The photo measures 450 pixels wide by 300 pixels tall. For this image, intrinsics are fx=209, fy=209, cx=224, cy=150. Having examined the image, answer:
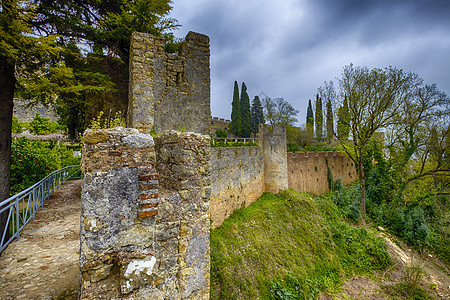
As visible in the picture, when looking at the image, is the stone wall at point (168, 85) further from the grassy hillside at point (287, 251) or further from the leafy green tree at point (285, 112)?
the leafy green tree at point (285, 112)

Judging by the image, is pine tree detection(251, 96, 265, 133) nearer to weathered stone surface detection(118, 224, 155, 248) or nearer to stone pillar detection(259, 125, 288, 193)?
stone pillar detection(259, 125, 288, 193)

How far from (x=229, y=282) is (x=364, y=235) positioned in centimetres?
947

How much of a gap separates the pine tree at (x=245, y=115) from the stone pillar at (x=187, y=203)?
31.9m

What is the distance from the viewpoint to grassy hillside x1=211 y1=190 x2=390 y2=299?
278 inches

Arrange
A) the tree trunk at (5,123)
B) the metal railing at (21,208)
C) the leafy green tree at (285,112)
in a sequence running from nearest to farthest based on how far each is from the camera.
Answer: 1. the metal railing at (21,208)
2. the tree trunk at (5,123)
3. the leafy green tree at (285,112)

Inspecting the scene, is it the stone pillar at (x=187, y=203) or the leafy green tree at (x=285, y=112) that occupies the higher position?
the leafy green tree at (x=285, y=112)

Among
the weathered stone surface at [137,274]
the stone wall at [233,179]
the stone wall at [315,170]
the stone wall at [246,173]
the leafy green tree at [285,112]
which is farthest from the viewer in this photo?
the leafy green tree at [285,112]

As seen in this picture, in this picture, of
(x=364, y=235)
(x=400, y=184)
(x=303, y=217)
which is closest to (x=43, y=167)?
(x=303, y=217)

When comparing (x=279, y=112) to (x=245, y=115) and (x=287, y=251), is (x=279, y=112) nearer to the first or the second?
(x=245, y=115)

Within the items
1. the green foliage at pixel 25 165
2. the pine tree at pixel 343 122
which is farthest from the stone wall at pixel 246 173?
the green foliage at pixel 25 165

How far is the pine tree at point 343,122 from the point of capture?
568 inches

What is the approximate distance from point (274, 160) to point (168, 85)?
7896mm

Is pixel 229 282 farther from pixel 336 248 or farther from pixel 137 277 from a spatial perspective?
pixel 336 248

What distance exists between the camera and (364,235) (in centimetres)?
1194
